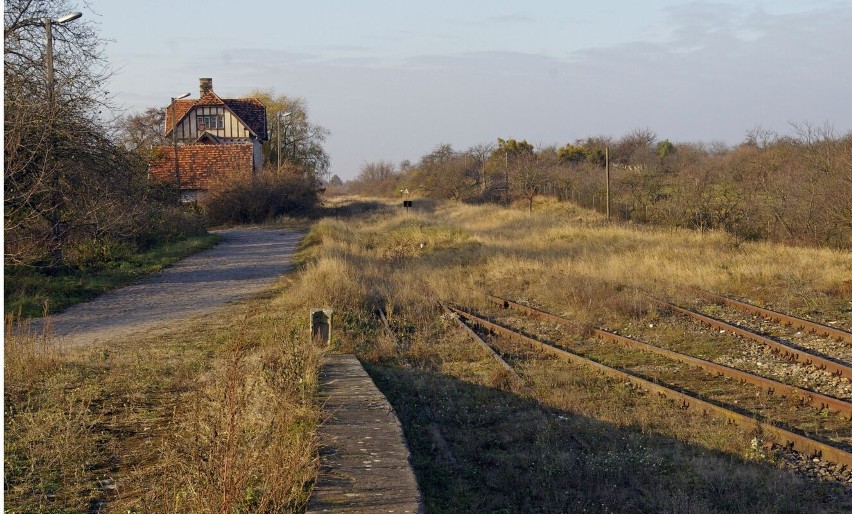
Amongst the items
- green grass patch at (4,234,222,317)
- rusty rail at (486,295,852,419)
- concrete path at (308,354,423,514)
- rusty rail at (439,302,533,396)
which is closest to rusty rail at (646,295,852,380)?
rusty rail at (486,295,852,419)

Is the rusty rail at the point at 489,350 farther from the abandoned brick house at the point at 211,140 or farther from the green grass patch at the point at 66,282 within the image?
the abandoned brick house at the point at 211,140

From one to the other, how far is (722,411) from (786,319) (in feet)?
19.8

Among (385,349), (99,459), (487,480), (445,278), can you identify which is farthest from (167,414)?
(445,278)

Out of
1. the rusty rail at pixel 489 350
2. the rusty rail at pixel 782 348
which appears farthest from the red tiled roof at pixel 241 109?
the rusty rail at pixel 782 348

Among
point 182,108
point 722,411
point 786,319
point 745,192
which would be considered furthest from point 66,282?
point 182,108

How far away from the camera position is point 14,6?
70.9 ft

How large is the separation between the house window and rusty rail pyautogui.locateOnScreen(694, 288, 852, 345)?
51811 millimetres

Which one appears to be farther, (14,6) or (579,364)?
(14,6)

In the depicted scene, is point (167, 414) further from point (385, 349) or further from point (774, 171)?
point (774, 171)

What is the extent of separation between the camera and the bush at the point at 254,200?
155 ft

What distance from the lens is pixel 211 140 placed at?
60.0 meters

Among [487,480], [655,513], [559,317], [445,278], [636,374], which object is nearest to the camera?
[655,513]

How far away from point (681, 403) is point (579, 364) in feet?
7.33

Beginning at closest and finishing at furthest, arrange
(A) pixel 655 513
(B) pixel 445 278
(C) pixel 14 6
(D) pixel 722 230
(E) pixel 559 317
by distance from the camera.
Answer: (A) pixel 655 513
(E) pixel 559 317
(B) pixel 445 278
(C) pixel 14 6
(D) pixel 722 230
